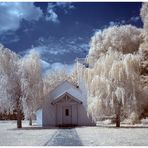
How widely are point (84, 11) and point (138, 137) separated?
336 centimetres

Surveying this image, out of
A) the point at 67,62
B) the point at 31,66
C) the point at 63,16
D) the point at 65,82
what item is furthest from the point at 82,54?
the point at 65,82

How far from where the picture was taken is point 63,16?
977 centimetres

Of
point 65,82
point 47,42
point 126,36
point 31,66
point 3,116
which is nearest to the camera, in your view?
point 47,42

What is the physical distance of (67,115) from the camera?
1537 centimetres

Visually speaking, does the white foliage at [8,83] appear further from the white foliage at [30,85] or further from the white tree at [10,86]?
the white foliage at [30,85]

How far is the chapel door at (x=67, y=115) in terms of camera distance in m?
15.2

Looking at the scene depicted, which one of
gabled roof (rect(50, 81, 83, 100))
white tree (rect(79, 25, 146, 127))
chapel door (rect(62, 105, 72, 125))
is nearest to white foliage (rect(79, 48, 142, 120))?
white tree (rect(79, 25, 146, 127))

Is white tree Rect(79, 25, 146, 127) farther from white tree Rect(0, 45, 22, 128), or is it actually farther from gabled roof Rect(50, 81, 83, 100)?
gabled roof Rect(50, 81, 83, 100)

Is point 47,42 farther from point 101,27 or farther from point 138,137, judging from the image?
point 138,137

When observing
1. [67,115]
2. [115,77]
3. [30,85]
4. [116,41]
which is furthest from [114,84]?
[67,115]

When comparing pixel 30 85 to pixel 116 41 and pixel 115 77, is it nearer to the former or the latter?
pixel 115 77

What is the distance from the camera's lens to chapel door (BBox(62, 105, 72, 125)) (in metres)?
15.2

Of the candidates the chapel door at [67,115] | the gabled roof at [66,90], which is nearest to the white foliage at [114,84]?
the chapel door at [67,115]

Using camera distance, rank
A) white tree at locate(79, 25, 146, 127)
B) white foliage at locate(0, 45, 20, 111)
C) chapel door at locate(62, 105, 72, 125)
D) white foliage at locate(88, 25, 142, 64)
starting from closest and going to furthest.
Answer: white foliage at locate(88, 25, 142, 64), white tree at locate(79, 25, 146, 127), white foliage at locate(0, 45, 20, 111), chapel door at locate(62, 105, 72, 125)
